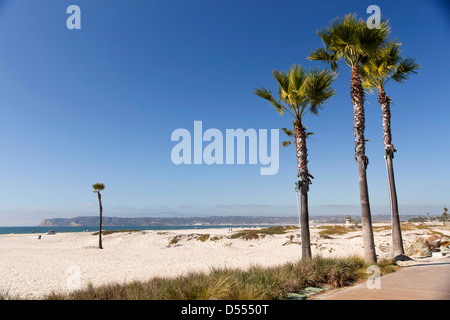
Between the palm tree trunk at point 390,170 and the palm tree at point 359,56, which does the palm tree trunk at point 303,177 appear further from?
the palm tree trunk at point 390,170

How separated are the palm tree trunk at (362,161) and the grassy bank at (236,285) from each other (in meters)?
2.32

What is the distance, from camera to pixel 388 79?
15.8m

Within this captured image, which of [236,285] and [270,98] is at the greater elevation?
[270,98]

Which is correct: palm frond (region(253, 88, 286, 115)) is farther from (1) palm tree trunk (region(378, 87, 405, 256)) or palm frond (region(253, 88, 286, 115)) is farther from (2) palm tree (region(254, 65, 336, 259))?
(1) palm tree trunk (region(378, 87, 405, 256))

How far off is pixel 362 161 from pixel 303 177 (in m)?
2.77

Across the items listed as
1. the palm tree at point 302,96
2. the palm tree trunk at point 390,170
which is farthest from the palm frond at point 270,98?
the palm tree trunk at point 390,170

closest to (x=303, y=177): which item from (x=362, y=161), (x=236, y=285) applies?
(x=362, y=161)

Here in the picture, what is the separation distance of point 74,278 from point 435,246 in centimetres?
2142

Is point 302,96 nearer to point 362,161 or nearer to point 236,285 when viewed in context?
point 362,161

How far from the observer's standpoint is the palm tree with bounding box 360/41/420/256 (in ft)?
47.5

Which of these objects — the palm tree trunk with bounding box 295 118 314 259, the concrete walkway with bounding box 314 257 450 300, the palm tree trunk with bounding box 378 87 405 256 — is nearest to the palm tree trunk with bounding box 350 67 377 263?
the palm tree trunk with bounding box 295 118 314 259
